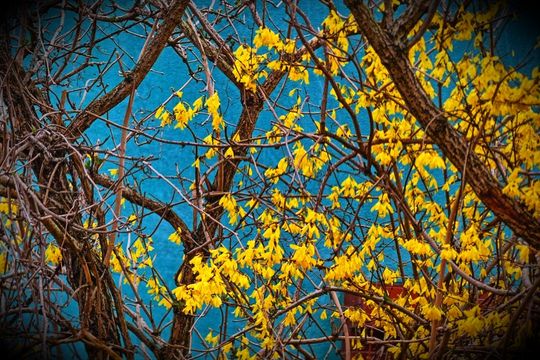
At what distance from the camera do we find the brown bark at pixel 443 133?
3588 millimetres

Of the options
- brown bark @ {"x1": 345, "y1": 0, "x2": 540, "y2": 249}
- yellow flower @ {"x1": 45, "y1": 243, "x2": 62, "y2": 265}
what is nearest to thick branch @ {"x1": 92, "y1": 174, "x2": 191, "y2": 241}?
yellow flower @ {"x1": 45, "y1": 243, "x2": 62, "y2": 265}

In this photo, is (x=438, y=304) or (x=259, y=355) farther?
(x=259, y=355)

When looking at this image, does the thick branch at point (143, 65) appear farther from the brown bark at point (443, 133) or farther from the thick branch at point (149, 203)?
the brown bark at point (443, 133)

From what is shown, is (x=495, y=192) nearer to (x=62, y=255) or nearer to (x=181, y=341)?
(x=62, y=255)

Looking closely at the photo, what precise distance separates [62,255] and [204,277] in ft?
3.14

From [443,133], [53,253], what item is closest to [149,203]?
[53,253]

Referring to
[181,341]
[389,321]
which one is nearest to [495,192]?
[389,321]

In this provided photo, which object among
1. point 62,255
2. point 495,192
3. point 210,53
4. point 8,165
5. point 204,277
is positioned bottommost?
point 495,192

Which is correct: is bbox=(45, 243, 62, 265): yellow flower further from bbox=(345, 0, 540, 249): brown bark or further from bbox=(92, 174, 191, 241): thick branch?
bbox=(345, 0, 540, 249): brown bark

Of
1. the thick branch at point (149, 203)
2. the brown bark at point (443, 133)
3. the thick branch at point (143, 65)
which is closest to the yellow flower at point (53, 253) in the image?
the thick branch at point (143, 65)

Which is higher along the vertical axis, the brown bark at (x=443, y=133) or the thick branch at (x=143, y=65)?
the thick branch at (x=143, y=65)

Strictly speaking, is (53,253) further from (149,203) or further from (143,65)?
(143,65)

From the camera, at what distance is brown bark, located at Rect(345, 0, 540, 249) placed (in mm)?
3588

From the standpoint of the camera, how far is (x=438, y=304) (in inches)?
163
